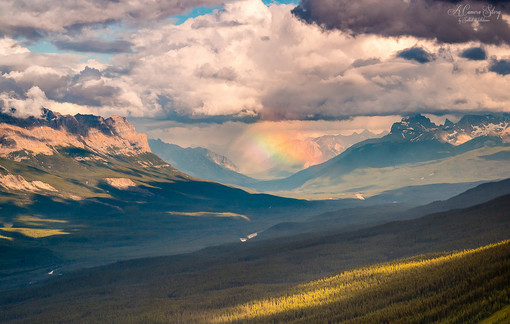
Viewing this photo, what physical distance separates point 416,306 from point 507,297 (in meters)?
29.6

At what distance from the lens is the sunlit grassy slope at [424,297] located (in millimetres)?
128250

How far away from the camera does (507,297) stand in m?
120

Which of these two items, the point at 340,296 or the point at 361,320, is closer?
the point at 361,320

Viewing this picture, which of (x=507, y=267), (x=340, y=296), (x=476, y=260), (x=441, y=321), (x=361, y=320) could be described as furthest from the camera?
(x=340, y=296)

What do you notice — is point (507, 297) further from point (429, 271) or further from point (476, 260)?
point (429, 271)

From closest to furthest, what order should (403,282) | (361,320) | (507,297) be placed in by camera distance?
(507,297) → (361,320) → (403,282)

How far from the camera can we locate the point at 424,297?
15612 centimetres

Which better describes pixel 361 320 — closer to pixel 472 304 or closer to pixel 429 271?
pixel 472 304

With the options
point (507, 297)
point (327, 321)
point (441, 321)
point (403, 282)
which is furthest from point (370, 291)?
point (507, 297)

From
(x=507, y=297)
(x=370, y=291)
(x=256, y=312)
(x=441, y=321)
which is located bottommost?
(x=256, y=312)

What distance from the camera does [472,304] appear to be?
416 feet

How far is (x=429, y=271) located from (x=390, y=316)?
45.5 meters

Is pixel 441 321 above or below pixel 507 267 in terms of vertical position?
below

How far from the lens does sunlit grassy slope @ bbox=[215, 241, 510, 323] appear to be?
128250mm
